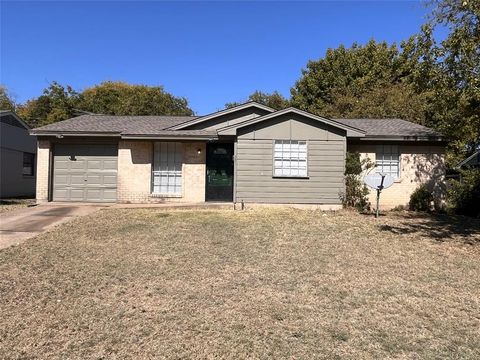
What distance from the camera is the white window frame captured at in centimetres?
1430

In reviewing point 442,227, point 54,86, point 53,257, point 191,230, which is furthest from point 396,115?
point 54,86

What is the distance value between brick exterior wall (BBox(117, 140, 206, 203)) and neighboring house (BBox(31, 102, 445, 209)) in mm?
37

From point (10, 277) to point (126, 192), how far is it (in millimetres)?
9335

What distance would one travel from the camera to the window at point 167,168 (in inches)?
615

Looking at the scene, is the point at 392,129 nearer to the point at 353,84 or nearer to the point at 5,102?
the point at 353,84

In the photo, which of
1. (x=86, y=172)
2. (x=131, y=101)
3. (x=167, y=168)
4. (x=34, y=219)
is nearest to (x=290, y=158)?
(x=167, y=168)

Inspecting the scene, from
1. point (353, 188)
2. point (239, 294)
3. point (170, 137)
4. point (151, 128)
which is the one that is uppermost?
point (151, 128)

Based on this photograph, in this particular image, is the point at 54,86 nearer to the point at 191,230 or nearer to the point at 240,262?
the point at 191,230

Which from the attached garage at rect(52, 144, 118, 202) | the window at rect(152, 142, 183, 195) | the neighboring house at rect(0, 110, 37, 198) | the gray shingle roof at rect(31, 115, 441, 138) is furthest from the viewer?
the neighboring house at rect(0, 110, 37, 198)

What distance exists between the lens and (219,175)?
619 inches

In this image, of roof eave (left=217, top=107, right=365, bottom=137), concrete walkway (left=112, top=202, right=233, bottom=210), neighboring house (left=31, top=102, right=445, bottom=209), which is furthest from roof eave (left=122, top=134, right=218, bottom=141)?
concrete walkway (left=112, top=202, right=233, bottom=210)

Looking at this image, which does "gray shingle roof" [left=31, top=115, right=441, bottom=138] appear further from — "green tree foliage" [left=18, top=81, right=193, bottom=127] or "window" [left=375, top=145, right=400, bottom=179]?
"green tree foliage" [left=18, top=81, right=193, bottom=127]

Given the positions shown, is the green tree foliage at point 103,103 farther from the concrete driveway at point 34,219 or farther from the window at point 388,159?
the window at point 388,159

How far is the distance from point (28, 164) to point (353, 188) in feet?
62.0
